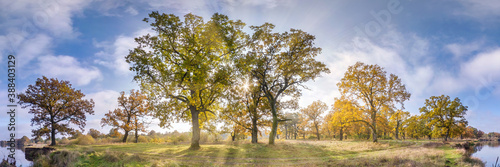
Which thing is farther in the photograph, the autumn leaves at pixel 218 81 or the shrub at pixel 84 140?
the shrub at pixel 84 140

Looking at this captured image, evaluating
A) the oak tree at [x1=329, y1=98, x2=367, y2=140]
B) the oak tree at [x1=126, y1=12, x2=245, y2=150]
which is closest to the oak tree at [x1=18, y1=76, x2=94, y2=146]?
the oak tree at [x1=126, y1=12, x2=245, y2=150]

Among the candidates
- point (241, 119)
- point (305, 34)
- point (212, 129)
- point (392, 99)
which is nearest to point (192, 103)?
point (212, 129)

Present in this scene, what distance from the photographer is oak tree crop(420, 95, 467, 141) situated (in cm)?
3894

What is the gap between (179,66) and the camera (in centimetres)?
1919

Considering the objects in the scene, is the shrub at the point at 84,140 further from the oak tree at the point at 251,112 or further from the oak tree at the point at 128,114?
the oak tree at the point at 251,112

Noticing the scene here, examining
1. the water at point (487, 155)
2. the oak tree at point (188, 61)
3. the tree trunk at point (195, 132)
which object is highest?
the oak tree at point (188, 61)

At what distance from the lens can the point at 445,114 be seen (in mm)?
39906

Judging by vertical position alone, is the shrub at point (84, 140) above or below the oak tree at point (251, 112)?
below

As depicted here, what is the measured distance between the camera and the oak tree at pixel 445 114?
3894cm

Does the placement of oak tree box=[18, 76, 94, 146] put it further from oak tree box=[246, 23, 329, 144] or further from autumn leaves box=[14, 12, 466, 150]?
oak tree box=[246, 23, 329, 144]

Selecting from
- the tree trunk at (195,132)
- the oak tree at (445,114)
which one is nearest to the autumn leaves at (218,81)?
the tree trunk at (195,132)

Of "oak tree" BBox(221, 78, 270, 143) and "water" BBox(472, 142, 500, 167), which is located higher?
"oak tree" BBox(221, 78, 270, 143)

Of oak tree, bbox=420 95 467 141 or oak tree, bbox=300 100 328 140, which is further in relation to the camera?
oak tree, bbox=300 100 328 140

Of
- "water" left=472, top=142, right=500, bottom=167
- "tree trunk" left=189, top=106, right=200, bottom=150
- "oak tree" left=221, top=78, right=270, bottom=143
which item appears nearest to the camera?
"water" left=472, top=142, right=500, bottom=167
